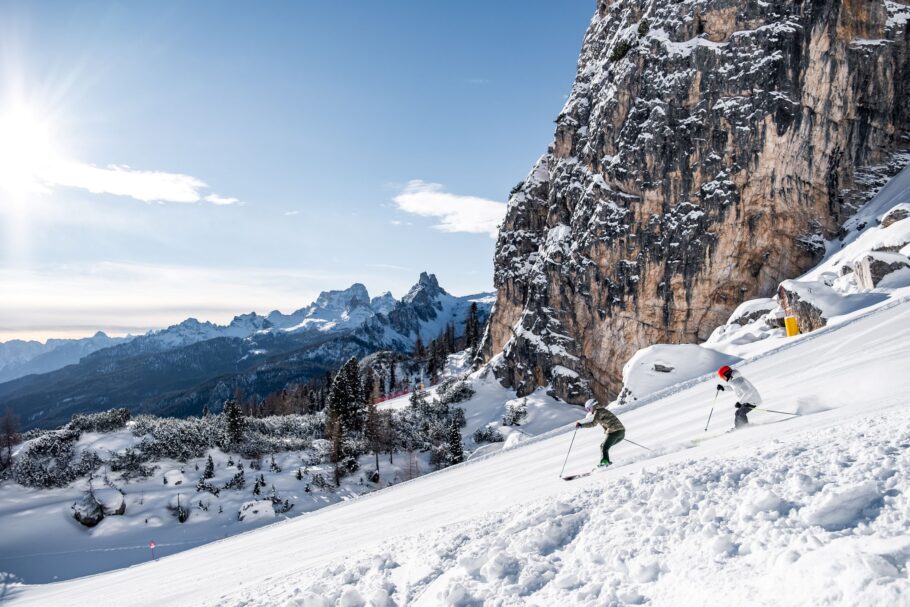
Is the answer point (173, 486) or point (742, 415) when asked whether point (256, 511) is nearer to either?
point (173, 486)

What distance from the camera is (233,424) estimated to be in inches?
1837

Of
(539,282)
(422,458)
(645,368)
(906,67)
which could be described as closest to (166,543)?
(422,458)

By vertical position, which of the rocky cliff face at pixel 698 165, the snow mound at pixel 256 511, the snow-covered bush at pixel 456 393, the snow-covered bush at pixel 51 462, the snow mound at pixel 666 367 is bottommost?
the snow mound at pixel 256 511

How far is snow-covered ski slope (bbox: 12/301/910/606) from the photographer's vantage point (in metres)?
4.02

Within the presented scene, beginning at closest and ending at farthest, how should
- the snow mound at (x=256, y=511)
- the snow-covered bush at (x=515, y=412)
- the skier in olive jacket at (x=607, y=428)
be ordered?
the skier in olive jacket at (x=607, y=428), the snow mound at (x=256, y=511), the snow-covered bush at (x=515, y=412)

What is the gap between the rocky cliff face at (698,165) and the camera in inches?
1512

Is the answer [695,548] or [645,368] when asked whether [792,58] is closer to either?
[645,368]

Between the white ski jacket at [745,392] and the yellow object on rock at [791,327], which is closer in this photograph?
the white ski jacket at [745,392]

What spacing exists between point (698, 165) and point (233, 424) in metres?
51.8

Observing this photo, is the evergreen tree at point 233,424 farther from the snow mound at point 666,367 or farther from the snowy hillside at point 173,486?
the snow mound at point 666,367

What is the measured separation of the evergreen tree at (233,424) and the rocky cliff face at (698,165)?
31.2 metres

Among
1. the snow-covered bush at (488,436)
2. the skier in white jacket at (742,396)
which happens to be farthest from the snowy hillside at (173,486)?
the skier in white jacket at (742,396)

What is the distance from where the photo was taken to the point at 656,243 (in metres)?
46.9

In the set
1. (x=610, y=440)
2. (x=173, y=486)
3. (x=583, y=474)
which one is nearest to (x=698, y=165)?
(x=610, y=440)
